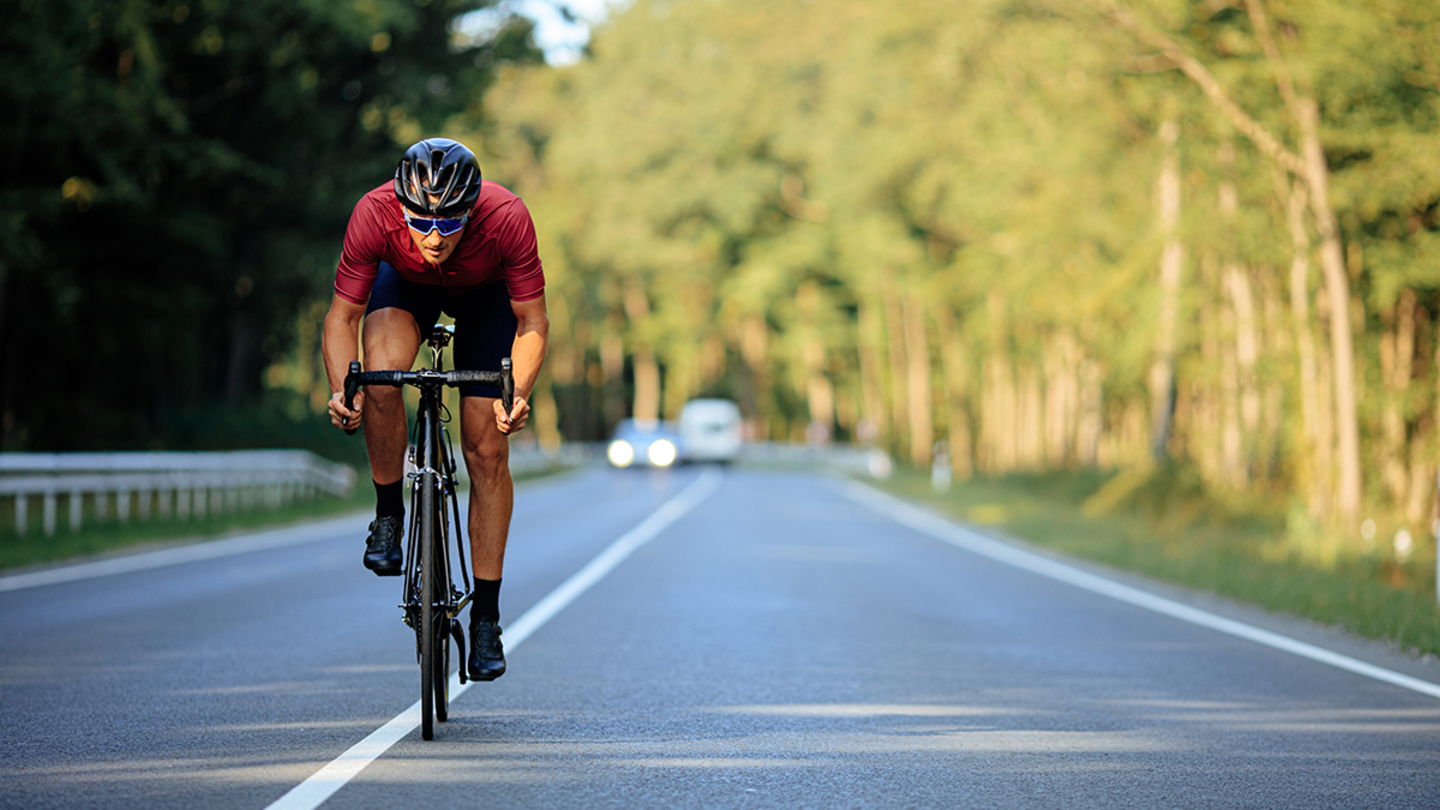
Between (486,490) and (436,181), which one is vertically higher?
(436,181)

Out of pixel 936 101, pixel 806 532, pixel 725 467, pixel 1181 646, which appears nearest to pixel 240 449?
pixel 806 532

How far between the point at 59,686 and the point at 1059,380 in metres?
40.5

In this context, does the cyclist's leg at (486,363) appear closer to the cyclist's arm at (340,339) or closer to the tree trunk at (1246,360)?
the cyclist's arm at (340,339)

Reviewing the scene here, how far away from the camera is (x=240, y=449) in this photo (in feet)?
110

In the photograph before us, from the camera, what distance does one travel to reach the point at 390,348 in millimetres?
6867

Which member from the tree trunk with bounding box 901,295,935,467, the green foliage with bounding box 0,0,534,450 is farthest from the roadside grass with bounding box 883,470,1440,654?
the tree trunk with bounding box 901,295,935,467

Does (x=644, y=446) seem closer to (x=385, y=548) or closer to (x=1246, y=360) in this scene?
(x=1246, y=360)

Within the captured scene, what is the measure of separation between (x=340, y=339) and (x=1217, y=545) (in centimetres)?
1555

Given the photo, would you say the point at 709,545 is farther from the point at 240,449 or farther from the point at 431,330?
the point at 240,449

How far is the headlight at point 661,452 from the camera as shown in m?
59.5

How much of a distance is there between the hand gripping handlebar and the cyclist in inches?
2.4

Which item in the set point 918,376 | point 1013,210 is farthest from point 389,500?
point 918,376

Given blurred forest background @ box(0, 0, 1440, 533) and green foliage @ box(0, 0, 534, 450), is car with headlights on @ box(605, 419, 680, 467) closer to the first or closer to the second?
blurred forest background @ box(0, 0, 1440, 533)

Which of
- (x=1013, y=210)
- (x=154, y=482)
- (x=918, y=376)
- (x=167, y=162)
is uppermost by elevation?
(x=1013, y=210)
